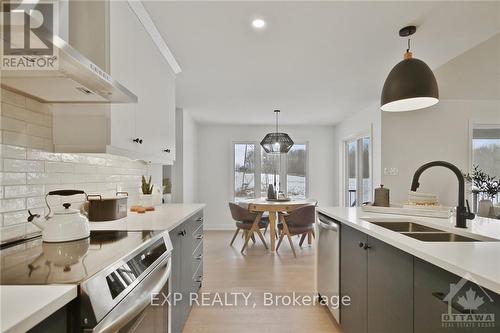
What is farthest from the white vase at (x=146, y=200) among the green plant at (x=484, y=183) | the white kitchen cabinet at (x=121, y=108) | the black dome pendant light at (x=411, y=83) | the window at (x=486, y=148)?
the window at (x=486, y=148)

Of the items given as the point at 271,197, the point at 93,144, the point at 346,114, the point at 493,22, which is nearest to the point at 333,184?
the point at 346,114

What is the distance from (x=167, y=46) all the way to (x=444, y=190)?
4.32m

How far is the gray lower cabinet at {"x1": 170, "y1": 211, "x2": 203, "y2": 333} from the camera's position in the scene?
5.61ft

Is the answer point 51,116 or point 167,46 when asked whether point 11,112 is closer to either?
point 51,116

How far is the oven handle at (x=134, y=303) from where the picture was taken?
828 millimetres

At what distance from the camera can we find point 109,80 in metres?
1.24

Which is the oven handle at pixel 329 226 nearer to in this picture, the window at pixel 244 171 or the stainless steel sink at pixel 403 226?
the stainless steel sink at pixel 403 226

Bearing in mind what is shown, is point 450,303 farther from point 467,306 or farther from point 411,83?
point 411,83

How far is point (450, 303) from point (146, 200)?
2367mm

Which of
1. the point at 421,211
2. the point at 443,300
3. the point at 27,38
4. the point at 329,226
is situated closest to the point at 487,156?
the point at 421,211

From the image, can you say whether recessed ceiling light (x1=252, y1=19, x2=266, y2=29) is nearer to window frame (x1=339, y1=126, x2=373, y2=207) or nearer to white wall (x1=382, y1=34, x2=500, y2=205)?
white wall (x1=382, y1=34, x2=500, y2=205)

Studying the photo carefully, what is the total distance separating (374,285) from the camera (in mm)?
1402

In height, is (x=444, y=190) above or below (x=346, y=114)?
below

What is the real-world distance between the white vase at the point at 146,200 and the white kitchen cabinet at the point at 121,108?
486mm
